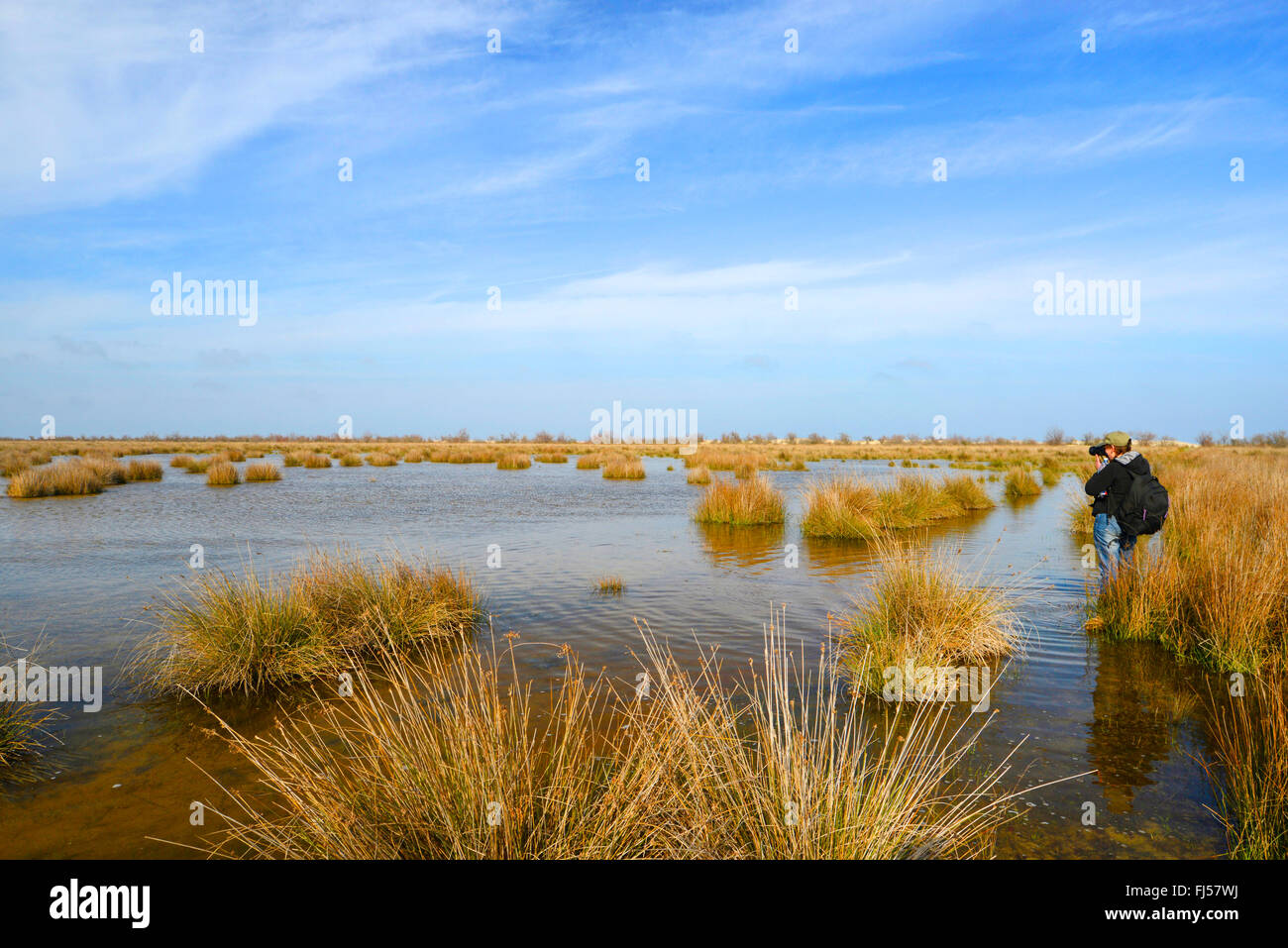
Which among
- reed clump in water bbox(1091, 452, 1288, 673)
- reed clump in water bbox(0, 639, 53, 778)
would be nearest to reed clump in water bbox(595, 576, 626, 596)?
reed clump in water bbox(1091, 452, 1288, 673)

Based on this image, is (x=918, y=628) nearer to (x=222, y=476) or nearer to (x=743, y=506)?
(x=743, y=506)

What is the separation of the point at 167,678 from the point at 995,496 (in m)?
26.7

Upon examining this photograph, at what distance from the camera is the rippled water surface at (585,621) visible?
4172mm


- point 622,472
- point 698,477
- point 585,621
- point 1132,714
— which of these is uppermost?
point 622,472

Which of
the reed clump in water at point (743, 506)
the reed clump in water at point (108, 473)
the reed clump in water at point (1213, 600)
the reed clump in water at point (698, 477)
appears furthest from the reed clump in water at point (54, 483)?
the reed clump in water at point (1213, 600)

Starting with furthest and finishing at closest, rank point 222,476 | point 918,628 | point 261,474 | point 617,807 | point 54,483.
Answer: point 261,474, point 222,476, point 54,483, point 918,628, point 617,807

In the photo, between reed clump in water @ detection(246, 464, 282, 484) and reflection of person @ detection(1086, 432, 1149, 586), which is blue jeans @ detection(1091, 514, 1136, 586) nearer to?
reflection of person @ detection(1086, 432, 1149, 586)

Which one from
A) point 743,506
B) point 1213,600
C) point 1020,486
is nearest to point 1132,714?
point 1213,600

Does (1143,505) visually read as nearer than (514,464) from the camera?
Yes

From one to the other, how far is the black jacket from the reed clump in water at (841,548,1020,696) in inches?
84.1

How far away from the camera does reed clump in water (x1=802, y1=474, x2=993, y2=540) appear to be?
15.4 metres

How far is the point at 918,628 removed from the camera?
6.18m

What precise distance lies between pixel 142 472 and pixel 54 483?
6.59 metres

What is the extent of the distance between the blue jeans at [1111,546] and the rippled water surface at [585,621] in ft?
2.47
